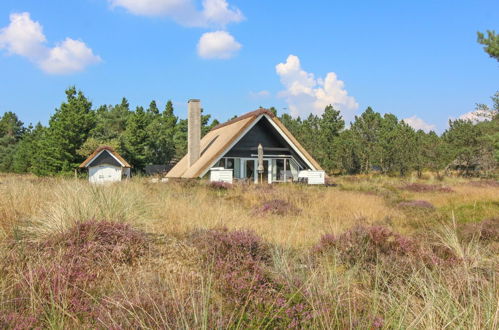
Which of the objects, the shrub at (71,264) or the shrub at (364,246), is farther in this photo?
the shrub at (364,246)

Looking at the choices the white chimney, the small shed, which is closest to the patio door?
the white chimney

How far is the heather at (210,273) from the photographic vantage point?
2.56 metres

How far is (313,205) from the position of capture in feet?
33.1

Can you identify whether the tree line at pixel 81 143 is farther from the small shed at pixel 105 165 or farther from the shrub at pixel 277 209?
the shrub at pixel 277 209

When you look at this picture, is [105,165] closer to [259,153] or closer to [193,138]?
[193,138]

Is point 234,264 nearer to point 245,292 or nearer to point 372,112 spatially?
point 245,292

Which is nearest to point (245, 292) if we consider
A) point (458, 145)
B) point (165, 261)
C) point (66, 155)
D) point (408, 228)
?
point (165, 261)

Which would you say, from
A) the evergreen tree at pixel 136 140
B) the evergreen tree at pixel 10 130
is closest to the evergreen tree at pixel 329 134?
the evergreen tree at pixel 136 140

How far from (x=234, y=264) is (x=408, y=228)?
5.29 m

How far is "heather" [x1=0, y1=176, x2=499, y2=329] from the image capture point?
2.56 metres

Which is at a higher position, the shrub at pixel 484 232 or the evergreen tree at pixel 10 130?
the evergreen tree at pixel 10 130

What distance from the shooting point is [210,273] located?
3551 mm

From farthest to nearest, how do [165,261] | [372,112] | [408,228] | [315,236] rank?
[372,112], [408,228], [315,236], [165,261]

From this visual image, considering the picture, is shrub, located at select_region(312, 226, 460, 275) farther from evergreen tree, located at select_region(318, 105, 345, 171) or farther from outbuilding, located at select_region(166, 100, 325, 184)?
evergreen tree, located at select_region(318, 105, 345, 171)
